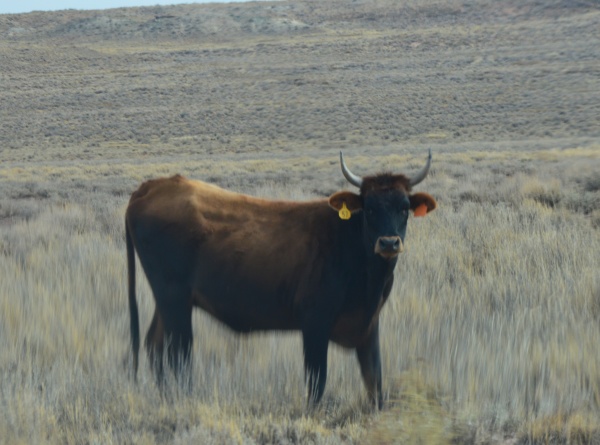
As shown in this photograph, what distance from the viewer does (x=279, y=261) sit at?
528 centimetres

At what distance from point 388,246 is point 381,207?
0.32 m

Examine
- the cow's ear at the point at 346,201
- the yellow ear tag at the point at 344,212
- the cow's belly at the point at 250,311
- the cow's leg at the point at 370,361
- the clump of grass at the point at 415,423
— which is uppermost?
the cow's ear at the point at 346,201

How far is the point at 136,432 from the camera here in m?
4.39

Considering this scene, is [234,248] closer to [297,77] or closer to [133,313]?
[133,313]

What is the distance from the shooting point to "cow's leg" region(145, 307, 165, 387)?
558 cm

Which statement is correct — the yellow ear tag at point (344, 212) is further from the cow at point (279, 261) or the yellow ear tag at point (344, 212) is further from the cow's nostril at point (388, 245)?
the cow's nostril at point (388, 245)

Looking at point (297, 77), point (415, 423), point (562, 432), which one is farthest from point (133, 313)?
point (297, 77)

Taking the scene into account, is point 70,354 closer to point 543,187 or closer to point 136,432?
point 136,432

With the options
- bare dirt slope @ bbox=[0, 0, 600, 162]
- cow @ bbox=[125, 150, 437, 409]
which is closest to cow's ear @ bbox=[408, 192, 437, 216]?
cow @ bbox=[125, 150, 437, 409]

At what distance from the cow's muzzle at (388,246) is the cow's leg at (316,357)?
22.9 inches

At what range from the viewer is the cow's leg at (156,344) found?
18.3ft

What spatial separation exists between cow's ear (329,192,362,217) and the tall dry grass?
3.26 feet

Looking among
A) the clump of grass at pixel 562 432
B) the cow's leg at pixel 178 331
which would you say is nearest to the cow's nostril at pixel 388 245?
the clump of grass at pixel 562 432

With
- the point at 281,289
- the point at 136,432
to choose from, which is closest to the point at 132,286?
the point at 281,289
